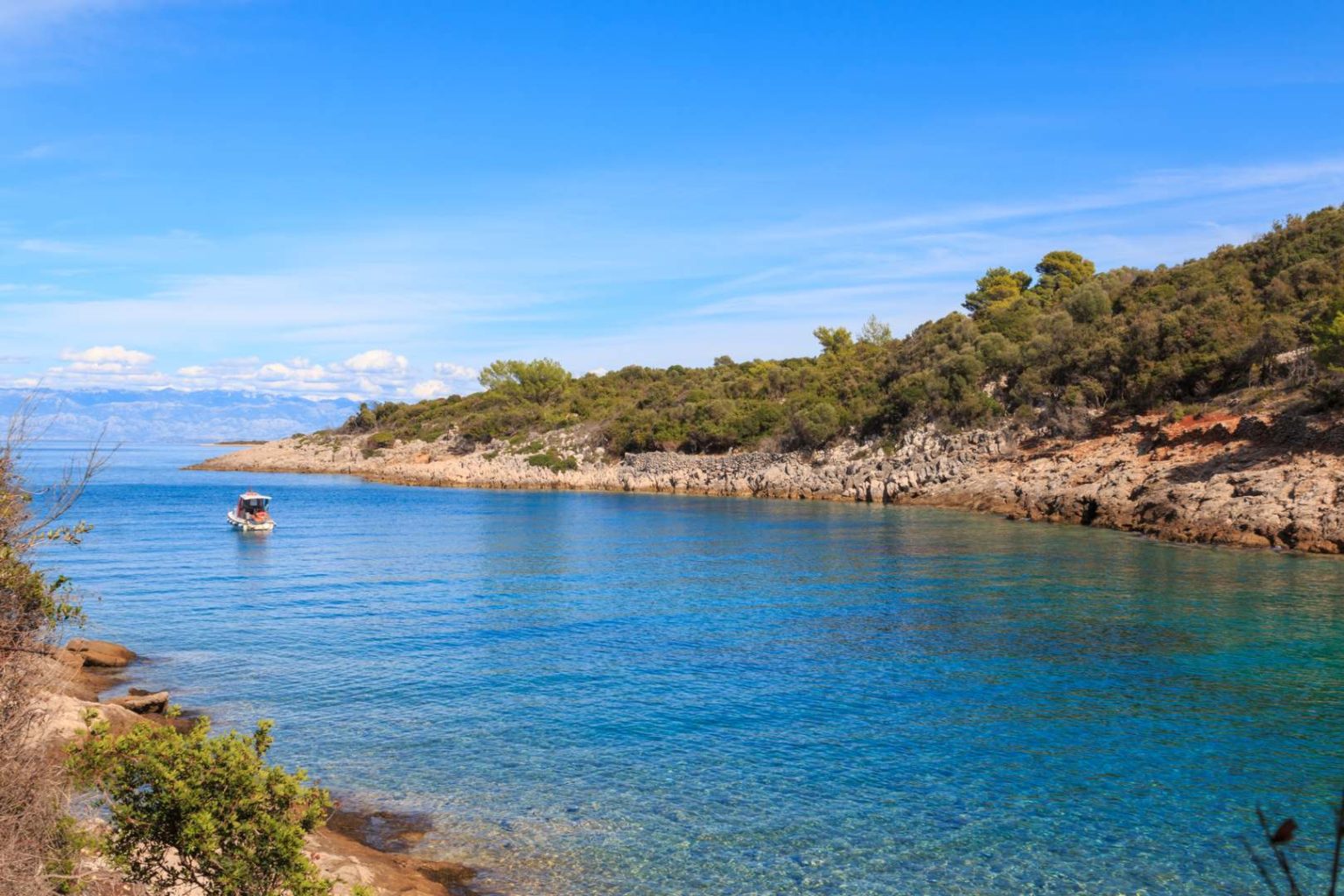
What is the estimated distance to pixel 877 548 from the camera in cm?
4247

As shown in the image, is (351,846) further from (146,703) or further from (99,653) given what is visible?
(99,653)

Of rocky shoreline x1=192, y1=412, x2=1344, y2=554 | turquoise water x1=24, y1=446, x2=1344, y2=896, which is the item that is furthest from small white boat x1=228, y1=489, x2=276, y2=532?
rocky shoreline x1=192, y1=412, x2=1344, y2=554

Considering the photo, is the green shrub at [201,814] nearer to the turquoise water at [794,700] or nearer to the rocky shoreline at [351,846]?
the rocky shoreline at [351,846]

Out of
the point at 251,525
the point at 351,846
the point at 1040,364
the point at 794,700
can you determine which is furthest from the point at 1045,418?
the point at 351,846

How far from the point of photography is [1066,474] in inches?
2146

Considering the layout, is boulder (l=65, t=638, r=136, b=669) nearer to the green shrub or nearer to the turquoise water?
the turquoise water

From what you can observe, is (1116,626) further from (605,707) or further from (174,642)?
(174,642)

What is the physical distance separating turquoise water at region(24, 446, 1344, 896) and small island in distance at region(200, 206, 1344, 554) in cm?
810

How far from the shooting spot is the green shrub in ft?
26.8

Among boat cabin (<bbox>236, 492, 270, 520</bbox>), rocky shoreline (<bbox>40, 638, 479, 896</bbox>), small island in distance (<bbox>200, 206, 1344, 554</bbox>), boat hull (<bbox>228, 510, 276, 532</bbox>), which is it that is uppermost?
small island in distance (<bbox>200, 206, 1344, 554</bbox>)

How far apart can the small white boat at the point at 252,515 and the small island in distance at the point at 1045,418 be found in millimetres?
37914

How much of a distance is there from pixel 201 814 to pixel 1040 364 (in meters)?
70.0

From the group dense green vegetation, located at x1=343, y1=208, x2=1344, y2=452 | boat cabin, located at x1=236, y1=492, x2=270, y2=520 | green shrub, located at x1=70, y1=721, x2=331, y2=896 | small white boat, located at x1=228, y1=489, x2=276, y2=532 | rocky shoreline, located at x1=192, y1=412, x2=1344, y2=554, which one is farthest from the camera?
dense green vegetation, located at x1=343, y1=208, x2=1344, y2=452

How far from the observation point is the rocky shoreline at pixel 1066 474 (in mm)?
40750
